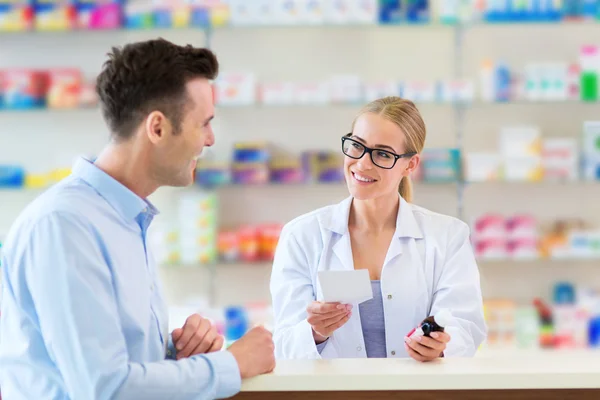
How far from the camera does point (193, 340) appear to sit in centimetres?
171

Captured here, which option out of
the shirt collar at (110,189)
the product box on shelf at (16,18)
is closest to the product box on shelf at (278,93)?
the product box on shelf at (16,18)

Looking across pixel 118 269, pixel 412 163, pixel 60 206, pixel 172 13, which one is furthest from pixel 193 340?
pixel 172 13

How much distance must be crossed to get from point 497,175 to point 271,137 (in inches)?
55.3

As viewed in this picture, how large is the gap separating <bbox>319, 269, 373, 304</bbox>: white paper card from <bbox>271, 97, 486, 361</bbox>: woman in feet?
1.13

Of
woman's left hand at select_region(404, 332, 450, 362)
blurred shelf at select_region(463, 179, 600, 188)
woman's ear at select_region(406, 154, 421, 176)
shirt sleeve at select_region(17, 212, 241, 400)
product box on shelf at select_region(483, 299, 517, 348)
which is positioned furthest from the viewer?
blurred shelf at select_region(463, 179, 600, 188)

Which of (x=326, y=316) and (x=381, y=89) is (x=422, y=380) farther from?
(x=381, y=89)

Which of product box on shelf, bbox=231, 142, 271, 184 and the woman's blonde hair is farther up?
the woman's blonde hair

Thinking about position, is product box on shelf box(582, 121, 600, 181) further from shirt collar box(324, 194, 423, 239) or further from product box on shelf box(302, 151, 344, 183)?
shirt collar box(324, 194, 423, 239)

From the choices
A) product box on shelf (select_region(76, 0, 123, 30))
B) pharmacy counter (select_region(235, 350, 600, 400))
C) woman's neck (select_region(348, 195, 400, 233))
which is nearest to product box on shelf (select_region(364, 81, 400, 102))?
product box on shelf (select_region(76, 0, 123, 30))

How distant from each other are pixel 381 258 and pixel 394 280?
0.37 feet

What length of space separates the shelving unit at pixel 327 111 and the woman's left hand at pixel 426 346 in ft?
9.10

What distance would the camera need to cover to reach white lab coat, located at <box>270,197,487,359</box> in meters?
2.23

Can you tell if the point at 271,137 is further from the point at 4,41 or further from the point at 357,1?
the point at 4,41

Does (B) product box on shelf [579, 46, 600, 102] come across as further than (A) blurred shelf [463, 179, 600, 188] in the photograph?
No
